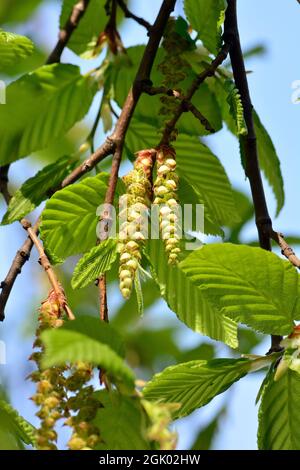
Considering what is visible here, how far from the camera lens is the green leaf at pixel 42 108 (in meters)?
1.47

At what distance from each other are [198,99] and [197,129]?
0.05m

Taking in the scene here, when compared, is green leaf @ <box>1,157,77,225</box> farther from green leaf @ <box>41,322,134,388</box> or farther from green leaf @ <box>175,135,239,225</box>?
green leaf @ <box>41,322,134,388</box>

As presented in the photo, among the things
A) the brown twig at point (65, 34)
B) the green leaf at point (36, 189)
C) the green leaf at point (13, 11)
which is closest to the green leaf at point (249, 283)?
the green leaf at point (36, 189)

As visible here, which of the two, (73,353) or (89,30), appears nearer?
(73,353)

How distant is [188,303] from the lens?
1.22m

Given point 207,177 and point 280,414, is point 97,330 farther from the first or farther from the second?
point 207,177

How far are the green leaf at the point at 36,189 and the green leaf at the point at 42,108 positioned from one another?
41 millimetres

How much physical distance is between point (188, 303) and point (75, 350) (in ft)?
1.42

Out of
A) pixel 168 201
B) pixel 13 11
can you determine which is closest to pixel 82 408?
pixel 168 201

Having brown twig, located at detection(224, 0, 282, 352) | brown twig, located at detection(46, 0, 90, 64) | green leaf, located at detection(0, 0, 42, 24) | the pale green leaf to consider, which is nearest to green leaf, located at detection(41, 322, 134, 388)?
the pale green leaf

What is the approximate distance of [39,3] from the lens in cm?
214

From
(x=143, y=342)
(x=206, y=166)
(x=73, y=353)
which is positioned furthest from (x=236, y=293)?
(x=143, y=342)
